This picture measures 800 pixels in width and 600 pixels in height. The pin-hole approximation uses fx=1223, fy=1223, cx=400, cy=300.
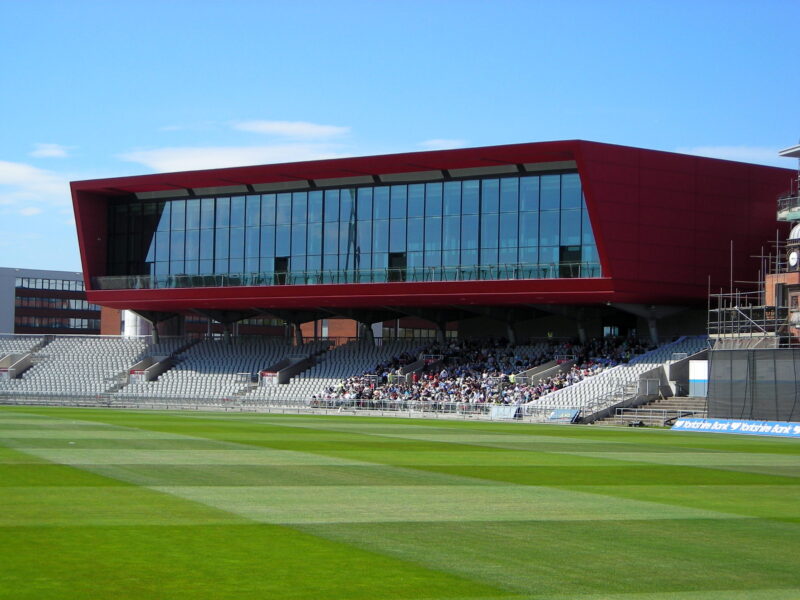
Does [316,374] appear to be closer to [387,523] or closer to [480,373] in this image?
[480,373]

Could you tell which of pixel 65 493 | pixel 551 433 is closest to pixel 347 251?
pixel 551 433

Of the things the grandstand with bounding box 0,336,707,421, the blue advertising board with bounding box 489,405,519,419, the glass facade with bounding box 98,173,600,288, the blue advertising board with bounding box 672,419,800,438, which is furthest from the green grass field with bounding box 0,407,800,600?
the glass facade with bounding box 98,173,600,288

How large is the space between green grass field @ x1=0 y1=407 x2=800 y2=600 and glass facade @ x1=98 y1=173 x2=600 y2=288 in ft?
114

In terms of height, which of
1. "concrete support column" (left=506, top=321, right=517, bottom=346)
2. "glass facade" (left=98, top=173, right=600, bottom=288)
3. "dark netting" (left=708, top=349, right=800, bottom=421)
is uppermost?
"glass facade" (left=98, top=173, right=600, bottom=288)

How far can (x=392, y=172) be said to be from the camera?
227 feet

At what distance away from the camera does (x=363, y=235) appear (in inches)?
2822

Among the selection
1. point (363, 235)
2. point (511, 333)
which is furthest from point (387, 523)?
point (511, 333)

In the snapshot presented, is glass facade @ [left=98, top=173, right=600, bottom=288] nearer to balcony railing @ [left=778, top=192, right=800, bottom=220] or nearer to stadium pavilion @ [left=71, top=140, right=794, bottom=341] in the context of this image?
stadium pavilion @ [left=71, top=140, right=794, bottom=341]

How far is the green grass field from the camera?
1227 centimetres

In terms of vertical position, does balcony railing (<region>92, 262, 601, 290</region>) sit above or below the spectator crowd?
above

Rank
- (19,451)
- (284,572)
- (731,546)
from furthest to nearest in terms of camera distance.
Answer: (19,451) → (731,546) → (284,572)

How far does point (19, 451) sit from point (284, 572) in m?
16.7

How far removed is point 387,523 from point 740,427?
34965 millimetres

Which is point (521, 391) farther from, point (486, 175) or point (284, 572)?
point (284, 572)
